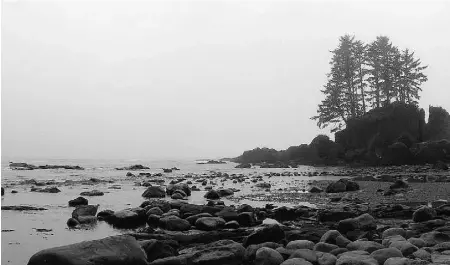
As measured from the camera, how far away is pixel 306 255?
21.4 ft

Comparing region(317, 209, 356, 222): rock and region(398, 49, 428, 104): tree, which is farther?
region(398, 49, 428, 104): tree

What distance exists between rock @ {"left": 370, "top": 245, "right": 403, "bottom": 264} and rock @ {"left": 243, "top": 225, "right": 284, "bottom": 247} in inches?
88.1

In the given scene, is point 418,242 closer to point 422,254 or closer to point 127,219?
point 422,254

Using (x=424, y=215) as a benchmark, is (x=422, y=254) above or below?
below

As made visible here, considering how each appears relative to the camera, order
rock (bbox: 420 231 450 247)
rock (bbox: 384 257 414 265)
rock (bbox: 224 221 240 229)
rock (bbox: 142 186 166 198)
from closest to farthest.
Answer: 1. rock (bbox: 384 257 414 265)
2. rock (bbox: 420 231 450 247)
3. rock (bbox: 224 221 240 229)
4. rock (bbox: 142 186 166 198)

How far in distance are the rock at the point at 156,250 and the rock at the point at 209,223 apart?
2.97m

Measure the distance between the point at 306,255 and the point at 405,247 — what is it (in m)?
1.77

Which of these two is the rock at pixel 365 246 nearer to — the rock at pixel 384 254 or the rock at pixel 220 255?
the rock at pixel 384 254

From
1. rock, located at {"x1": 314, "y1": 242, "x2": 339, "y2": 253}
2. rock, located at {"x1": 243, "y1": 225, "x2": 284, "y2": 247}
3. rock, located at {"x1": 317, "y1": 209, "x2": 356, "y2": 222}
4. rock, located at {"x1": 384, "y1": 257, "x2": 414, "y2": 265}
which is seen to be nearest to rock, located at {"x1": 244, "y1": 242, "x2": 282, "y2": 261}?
rock, located at {"x1": 243, "y1": 225, "x2": 284, "y2": 247}

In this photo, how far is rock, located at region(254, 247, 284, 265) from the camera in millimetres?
6520

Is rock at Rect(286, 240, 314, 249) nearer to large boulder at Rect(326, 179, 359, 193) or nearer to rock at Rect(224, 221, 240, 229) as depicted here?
rock at Rect(224, 221, 240, 229)

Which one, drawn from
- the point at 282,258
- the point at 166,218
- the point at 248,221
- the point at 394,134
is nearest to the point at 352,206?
the point at 248,221

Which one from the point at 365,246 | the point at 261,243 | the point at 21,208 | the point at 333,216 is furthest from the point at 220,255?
the point at 21,208

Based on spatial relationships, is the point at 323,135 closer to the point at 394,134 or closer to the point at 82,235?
the point at 394,134
